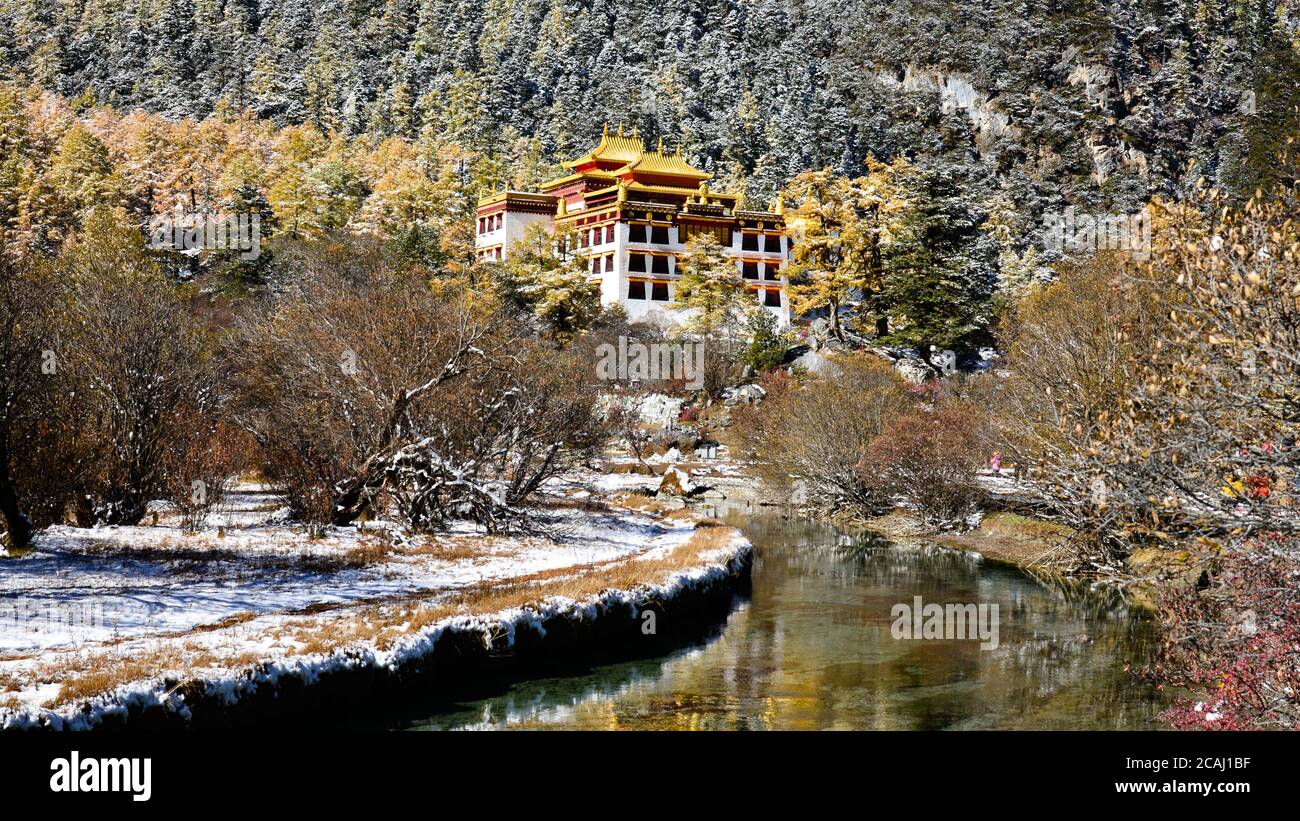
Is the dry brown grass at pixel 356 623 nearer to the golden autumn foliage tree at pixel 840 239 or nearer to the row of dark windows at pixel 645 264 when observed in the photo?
the golden autumn foliage tree at pixel 840 239

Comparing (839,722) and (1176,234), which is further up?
(1176,234)

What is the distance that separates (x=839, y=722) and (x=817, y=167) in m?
101

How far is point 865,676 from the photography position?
19.0m

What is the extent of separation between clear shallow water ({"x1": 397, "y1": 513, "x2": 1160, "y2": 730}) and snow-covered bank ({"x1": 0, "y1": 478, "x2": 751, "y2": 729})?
1.09 m

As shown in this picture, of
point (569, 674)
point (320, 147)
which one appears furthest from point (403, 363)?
point (320, 147)

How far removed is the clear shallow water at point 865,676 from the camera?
16.2 m

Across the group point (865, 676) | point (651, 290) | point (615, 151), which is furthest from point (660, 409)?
point (865, 676)

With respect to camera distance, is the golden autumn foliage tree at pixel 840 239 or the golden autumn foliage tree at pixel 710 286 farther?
the golden autumn foliage tree at pixel 840 239

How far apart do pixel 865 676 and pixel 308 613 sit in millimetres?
9226

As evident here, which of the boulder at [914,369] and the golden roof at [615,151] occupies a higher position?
the golden roof at [615,151]

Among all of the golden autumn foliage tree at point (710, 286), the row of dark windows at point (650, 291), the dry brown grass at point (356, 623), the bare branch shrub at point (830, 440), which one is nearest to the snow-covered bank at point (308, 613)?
the dry brown grass at point (356, 623)

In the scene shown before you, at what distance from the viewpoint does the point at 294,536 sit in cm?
2630

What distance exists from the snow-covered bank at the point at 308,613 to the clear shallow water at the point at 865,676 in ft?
3.57

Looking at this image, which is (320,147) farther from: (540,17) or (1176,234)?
(1176,234)
